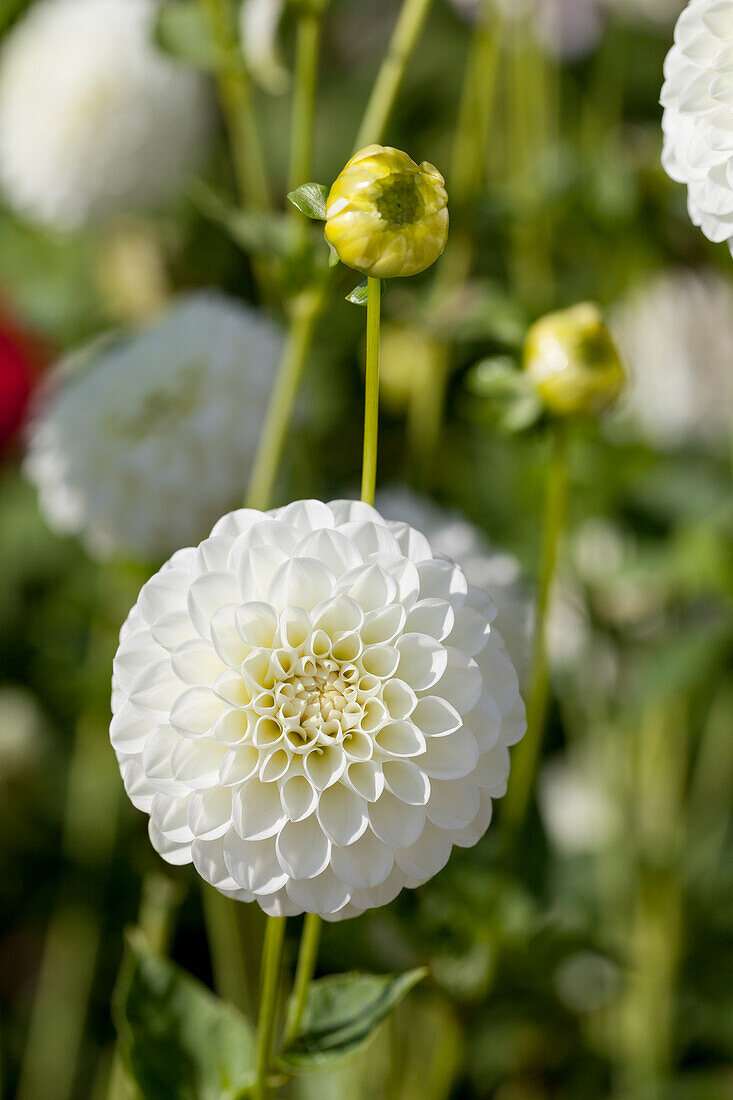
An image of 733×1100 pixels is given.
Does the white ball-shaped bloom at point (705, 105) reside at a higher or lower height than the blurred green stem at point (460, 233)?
lower

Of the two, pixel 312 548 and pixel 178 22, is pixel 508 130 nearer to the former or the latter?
pixel 178 22

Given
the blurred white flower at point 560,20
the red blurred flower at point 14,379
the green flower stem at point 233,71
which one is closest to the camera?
the green flower stem at point 233,71

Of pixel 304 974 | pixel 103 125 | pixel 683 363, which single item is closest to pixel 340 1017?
pixel 304 974

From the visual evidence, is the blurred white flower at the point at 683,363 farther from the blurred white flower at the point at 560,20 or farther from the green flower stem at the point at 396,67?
the green flower stem at the point at 396,67

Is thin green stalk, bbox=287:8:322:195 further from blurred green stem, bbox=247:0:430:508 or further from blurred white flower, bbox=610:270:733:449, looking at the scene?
blurred white flower, bbox=610:270:733:449

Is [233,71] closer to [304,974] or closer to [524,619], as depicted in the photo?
[524,619]

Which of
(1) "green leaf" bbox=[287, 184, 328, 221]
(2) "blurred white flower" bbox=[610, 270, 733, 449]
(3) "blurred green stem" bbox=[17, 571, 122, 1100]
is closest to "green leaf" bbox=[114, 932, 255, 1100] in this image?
(1) "green leaf" bbox=[287, 184, 328, 221]

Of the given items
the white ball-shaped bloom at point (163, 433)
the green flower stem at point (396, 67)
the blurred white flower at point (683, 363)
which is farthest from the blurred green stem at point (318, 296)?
the blurred white flower at point (683, 363)
